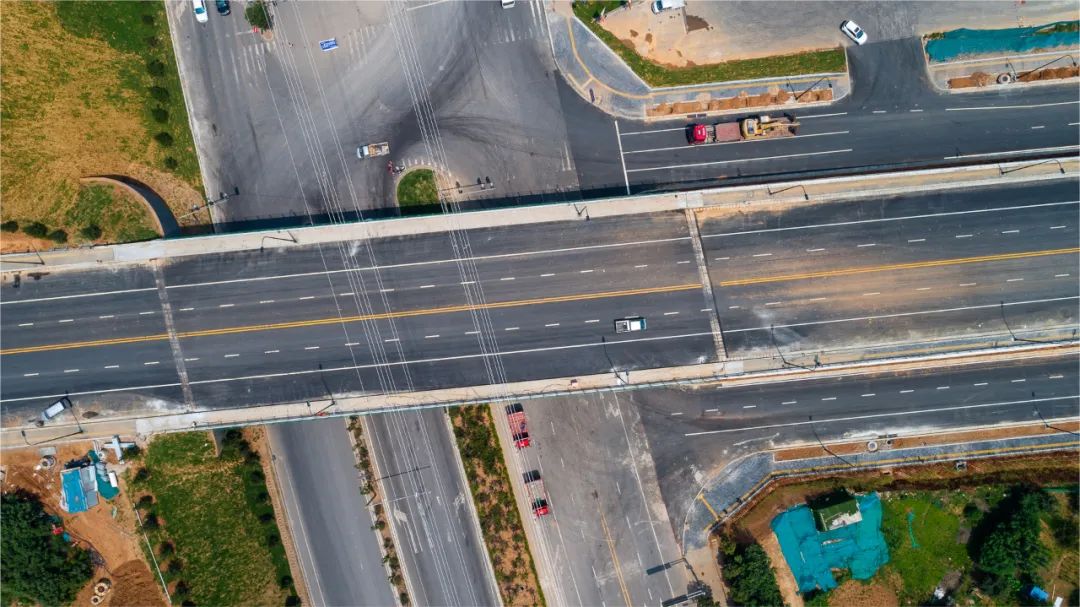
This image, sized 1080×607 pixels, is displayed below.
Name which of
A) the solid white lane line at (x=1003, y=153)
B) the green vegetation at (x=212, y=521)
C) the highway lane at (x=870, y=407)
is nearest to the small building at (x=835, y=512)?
the highway lane at (x=870, y=407)

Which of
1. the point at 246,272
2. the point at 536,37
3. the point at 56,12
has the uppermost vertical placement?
the point at 56,12

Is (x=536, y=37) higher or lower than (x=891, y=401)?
higher

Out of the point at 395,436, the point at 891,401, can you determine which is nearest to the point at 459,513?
the point at 395,436

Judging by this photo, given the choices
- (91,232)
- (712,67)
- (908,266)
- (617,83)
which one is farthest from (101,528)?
(908,266)

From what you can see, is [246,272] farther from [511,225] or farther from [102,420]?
[511,225]

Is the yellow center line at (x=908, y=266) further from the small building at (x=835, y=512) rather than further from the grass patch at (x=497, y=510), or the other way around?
the grass patch at (x=497, y=510)

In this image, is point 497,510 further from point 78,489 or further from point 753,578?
point 78,489
